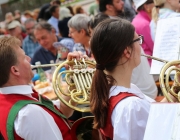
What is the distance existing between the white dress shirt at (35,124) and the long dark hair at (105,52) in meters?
0.22

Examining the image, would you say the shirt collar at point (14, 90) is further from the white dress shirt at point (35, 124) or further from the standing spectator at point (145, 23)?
the standing spectator at point (145, 23)

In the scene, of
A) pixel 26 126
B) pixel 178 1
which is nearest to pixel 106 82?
pixel 26 126

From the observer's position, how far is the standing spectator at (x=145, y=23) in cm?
315

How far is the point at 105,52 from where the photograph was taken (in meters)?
1.43

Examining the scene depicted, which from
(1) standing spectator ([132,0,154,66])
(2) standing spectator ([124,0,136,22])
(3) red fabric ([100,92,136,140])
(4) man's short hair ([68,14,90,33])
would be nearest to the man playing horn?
(3) red fabric ([100,92,136,140])

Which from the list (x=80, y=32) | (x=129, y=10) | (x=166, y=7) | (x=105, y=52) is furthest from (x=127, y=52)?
(x=129, y=10)

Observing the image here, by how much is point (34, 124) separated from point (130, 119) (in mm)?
451

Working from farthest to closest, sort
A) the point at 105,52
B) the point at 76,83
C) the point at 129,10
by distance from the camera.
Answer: the point at 129,10, the point at 76,83, the point at 105,52

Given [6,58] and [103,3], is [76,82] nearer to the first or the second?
[6,58]

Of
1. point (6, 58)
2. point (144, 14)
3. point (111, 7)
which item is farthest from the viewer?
point (111, 7)

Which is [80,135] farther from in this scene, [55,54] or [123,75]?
[55,54]

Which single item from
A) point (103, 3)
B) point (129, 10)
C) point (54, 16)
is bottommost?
point (54, 16)

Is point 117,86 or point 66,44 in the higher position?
point 117,86

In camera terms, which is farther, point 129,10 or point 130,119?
point 129,10
